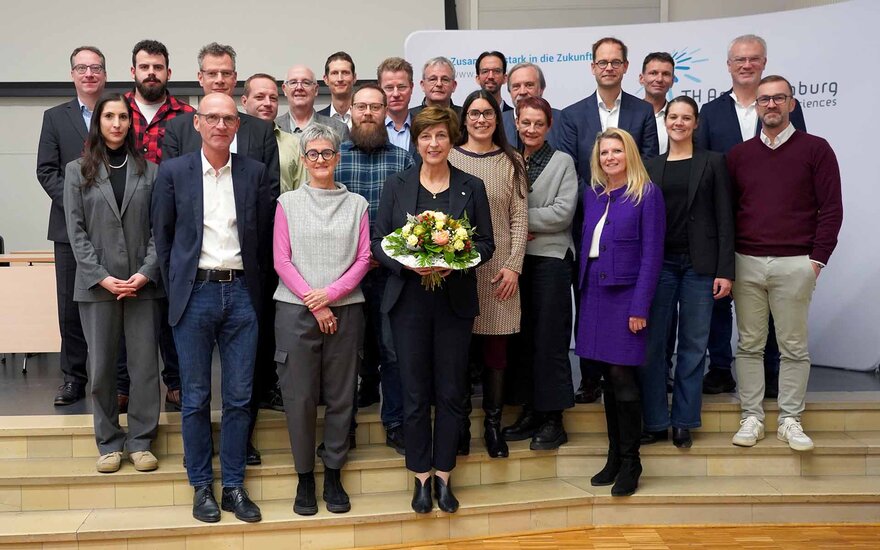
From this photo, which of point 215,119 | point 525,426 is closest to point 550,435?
point 525,426

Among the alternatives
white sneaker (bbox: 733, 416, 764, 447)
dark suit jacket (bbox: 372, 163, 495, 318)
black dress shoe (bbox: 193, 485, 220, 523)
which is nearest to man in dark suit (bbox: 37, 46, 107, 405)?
black dress shoe (bbox: 193, 485, 220, 523)

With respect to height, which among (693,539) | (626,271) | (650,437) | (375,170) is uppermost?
(375,170)

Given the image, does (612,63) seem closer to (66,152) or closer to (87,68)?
(87,68)

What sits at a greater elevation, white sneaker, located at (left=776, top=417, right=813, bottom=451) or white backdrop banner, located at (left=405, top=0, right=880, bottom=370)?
white backdrop banner, located at (left=405, top=0, right=880, bottom=370)

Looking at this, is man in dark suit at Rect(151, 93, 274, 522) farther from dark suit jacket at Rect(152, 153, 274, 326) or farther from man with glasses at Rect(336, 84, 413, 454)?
man with glasses at Rect(336, 84, 413, 454)

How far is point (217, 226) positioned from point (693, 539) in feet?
8.47

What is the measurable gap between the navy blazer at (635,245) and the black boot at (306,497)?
1625 mm

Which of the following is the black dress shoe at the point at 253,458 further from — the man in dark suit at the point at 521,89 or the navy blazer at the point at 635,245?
the man in dark suit at the point at 521,89

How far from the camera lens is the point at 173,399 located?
4266mm

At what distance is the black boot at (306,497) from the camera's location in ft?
11.8

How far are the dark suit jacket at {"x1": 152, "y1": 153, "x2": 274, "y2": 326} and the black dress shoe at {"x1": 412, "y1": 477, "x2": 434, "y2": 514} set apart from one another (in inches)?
42.3

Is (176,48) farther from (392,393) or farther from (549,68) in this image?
(392,393)

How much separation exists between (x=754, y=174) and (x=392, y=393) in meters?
2.14

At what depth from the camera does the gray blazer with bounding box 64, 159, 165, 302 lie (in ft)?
11.8
